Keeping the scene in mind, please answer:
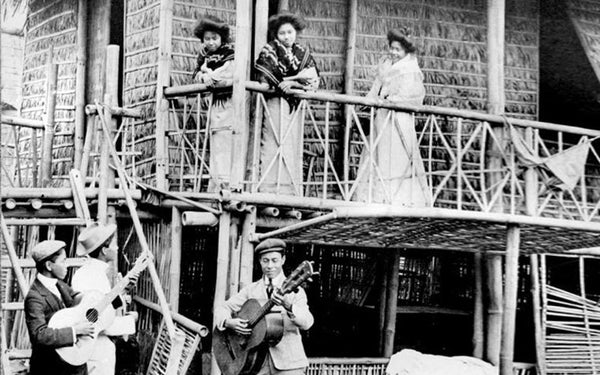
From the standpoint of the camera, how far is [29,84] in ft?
41.6

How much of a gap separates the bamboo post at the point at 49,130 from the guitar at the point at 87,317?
229 inches

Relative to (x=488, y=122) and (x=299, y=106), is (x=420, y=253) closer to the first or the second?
(x=488, y=122)

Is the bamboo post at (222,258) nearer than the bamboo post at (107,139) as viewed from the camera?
Yes

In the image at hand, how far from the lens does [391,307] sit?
10578mm

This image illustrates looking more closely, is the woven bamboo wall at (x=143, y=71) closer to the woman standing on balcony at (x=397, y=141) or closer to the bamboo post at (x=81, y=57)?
the bamboo post at (x=81, y=57)

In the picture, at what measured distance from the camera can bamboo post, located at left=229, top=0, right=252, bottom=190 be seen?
27.4ft

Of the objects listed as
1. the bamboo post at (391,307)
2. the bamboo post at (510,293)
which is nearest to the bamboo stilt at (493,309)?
the bamboo post at (391,307)

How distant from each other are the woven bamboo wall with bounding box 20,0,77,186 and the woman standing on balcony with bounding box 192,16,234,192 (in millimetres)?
3412

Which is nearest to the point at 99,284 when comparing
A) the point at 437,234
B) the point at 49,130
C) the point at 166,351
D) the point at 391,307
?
the point at 166,351

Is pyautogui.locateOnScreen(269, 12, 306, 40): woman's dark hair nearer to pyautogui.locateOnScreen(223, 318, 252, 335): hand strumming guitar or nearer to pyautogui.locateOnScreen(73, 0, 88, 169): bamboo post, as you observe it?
pyautogui.locateOnScreen(223, 318, 252, 335): hand strumming guitar

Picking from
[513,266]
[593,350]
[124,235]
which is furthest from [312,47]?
Result: [593,350]

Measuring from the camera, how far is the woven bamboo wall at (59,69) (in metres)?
12.0

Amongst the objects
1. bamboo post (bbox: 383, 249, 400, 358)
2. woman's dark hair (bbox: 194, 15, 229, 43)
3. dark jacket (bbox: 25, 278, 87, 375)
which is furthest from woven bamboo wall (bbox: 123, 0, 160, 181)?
dark jacket (bbox: 25, 278, 87, 375)

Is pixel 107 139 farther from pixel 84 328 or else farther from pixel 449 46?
pixel 449 46
